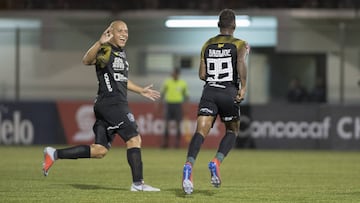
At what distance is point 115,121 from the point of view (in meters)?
12.0

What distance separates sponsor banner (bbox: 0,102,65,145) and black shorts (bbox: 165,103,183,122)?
10.2 feet

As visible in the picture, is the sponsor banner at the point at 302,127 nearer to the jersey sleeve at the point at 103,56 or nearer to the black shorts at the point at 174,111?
the black shorts at the point at 174,111

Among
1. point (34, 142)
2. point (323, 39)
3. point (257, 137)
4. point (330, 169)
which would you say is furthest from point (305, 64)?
point (330, 169)

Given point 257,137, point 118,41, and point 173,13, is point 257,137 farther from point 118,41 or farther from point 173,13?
Result: point 118,41

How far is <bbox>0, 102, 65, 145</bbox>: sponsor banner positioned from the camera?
25.7 m

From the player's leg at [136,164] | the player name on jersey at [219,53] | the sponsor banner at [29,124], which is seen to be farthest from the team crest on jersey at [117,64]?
the sponsor banner at [29,124]

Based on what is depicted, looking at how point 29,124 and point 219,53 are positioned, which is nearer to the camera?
point 219,53

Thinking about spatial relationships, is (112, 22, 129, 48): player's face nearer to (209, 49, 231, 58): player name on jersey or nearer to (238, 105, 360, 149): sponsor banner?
(209, 49, 231, 58): player name on jersey

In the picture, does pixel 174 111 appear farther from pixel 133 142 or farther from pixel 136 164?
pixel 136 164

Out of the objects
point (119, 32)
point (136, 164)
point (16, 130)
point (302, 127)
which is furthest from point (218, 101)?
point (16, 130)

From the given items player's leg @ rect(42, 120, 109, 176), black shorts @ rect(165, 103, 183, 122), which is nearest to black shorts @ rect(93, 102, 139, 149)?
player's leg @ rect(42, 120, 109, 176)

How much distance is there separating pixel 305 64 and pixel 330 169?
1257cm

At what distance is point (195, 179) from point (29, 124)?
1218 centimetres

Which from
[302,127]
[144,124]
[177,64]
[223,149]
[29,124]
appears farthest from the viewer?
[177,64]
